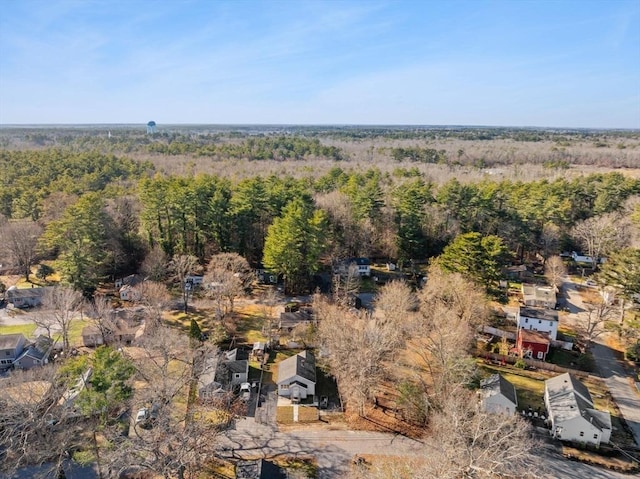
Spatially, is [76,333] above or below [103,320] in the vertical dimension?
below

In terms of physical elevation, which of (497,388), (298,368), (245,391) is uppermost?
(497,388)

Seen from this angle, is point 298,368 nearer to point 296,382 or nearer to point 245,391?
point 296,382

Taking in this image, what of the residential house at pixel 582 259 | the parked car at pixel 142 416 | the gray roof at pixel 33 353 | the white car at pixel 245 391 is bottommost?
the white car at pixel 245 391

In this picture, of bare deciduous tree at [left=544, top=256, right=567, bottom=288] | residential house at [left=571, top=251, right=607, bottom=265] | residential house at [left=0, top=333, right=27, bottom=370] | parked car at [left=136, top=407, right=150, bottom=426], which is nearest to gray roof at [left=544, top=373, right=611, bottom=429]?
bare deciduous tree at [left=544, top=256, right=567, bottom=288]

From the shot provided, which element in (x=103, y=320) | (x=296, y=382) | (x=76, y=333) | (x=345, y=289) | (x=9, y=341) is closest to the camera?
(x=296, y=382)

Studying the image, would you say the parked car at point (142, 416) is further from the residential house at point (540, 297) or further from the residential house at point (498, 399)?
the residential house at point (540, 297)

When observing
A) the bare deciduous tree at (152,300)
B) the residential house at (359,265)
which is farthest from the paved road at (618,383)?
the bare deciduous tree at (152,300)

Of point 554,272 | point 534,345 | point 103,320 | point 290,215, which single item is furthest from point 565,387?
point 103,320
